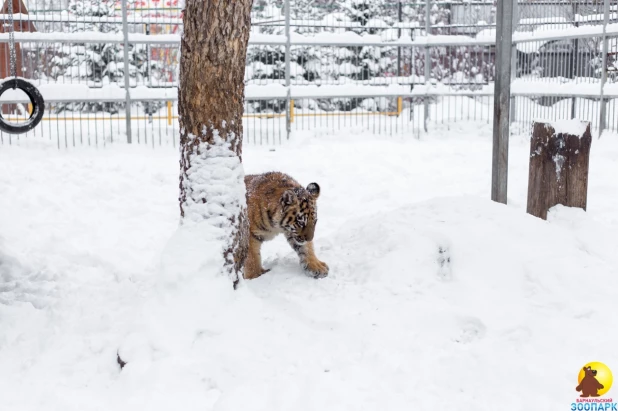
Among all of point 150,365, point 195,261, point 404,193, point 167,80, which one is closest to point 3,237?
point 195,261

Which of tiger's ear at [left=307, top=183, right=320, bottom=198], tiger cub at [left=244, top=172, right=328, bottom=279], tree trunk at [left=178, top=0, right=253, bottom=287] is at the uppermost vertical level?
tree trunk at [left=178, top=0, right=253, bottom=287]

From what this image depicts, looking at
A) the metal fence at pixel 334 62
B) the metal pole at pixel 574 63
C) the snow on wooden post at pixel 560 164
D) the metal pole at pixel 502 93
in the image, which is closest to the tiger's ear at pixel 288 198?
the metal pole at pixel 502 93

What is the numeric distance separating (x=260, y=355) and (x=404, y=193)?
17.4 feet

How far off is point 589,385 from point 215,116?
2.41 m

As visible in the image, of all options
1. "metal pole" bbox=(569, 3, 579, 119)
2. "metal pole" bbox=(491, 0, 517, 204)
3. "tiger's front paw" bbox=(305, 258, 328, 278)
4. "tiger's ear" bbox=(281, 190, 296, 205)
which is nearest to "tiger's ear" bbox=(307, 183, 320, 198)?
"tiger's ear" bbox=(281, 190, 296, 205)

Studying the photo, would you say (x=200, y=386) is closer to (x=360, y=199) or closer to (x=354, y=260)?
(x=354, y=260)

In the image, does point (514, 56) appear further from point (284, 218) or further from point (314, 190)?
point (284, 218)

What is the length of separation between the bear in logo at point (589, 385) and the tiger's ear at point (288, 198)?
2.07 m

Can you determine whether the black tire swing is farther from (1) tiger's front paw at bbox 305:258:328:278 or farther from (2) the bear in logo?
(2) the bear in logo

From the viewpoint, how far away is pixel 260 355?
12.3 feet

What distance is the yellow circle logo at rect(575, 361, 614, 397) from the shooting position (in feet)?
10.8

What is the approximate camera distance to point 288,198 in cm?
475

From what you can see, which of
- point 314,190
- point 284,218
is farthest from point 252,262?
point 314,190

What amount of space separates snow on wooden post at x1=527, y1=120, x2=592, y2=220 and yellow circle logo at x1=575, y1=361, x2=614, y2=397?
227 centimetres
